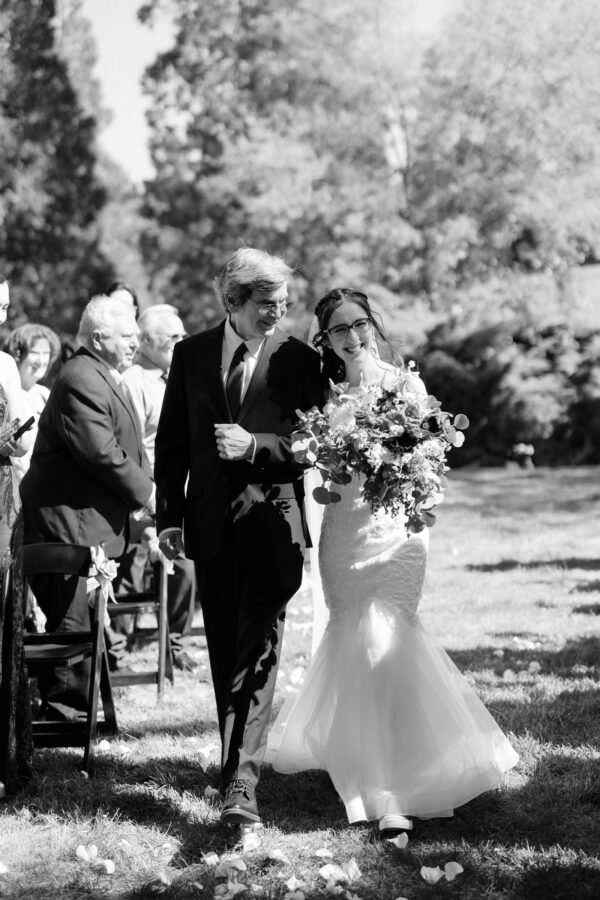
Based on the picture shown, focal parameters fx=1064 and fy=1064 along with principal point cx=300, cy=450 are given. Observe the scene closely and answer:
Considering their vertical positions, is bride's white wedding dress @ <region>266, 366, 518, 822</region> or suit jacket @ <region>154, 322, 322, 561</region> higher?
suit jacket @ <region>154, 322, 322, 561</region>

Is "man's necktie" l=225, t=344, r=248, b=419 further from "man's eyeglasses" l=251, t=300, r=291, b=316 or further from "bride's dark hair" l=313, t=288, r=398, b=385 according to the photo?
"bride's dark hair" l=313, t=288, r=398, b=385

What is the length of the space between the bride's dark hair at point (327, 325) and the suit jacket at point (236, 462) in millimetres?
178

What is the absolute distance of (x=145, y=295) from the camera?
33.4 metres

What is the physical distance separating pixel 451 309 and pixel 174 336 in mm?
13556

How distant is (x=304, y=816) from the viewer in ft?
14.5

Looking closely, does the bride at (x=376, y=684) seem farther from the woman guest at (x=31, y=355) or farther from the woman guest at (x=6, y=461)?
the woman guest at (x=31, y=355)

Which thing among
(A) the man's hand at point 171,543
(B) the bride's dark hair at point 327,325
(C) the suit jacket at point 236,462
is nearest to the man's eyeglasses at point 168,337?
(B) the bride's dark hair at point 327,325

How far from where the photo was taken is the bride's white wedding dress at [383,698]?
4.29 metres

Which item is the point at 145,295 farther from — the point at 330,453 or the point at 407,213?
the point at 330,453

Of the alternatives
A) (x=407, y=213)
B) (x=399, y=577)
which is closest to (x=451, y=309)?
(x=407, y=213)

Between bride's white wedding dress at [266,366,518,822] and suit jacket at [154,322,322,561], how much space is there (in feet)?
0.93

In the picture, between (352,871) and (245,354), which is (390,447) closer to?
(245,354)

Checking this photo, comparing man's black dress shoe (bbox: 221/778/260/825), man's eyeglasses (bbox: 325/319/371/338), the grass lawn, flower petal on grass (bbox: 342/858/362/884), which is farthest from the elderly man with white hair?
flower petal on grass (bbox: 342/858/362/884)

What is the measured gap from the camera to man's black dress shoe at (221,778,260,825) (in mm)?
4141
